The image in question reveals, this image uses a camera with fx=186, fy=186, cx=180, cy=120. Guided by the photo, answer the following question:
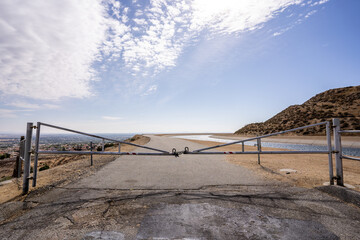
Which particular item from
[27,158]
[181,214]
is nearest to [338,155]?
[181,214]

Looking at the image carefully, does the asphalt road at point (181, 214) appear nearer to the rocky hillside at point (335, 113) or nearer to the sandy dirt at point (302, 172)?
the sandy dirt at point (302, 172)

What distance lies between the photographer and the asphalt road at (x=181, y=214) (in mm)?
2580

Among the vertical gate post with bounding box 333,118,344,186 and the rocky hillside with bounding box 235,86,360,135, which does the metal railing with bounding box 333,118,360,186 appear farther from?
the rocky hillside with bounding box 235,86,360,135

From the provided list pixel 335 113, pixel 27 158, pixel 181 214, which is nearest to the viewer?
pixel 181 214

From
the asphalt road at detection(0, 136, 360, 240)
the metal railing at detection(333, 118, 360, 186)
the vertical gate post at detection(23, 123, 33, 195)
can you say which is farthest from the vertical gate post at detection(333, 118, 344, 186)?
the vertical gate post at detection(23, 123, 33, 195)

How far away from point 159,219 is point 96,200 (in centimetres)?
174

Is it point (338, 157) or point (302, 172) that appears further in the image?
point (302, 172)

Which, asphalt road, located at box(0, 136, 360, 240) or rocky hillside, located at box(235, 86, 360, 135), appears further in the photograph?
rocky hillside, located at box(235, 86, 360, 135)

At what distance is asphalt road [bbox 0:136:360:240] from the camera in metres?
2.58

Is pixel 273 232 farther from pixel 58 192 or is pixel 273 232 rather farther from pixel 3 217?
pixel 58 192

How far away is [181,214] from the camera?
317 centimetres

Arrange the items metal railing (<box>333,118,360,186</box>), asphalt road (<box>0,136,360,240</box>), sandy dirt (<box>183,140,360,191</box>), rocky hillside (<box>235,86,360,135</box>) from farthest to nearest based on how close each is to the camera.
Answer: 1. rocky hillside (<box>235,86,360,135</box>)
2. sandy dirt (<box>183,140,360,191</box>)
3. metal railing (<box>333,118,360,186</box>)
4. asphalt road (<box>0,136,360,240</box>)

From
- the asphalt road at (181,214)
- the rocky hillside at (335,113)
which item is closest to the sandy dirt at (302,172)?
the asphalt road at (181,214)

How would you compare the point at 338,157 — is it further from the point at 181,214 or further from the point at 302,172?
the point at 181,214
